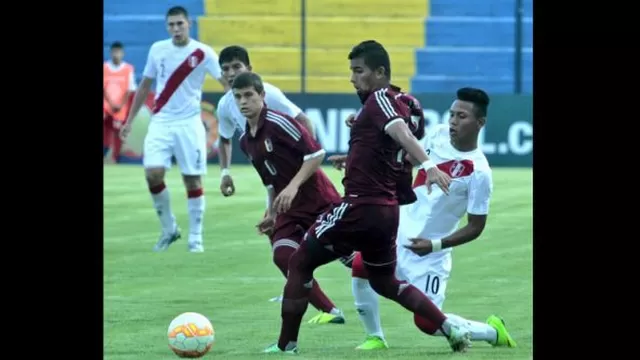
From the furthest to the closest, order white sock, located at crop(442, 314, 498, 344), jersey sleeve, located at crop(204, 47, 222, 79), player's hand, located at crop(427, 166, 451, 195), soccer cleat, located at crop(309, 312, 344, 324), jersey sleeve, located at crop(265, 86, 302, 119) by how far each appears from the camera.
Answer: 1. jersey sleeve, located at crop(204, 47, 222, 79)
2. jersey sleeve, located at crop(265, 86, 302, 119)
3. soccer cleat, located at crop(309, 312, 344, 324)
4. white sock, located at crop(442, 314, 498, 344)
5. player's hand, located at crop(427, 166, 451, 195)

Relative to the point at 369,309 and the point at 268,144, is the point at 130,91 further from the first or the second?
the point at 369,309

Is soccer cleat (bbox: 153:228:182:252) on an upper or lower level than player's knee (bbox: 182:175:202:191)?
lower

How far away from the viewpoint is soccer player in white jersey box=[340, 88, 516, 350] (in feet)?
29.4

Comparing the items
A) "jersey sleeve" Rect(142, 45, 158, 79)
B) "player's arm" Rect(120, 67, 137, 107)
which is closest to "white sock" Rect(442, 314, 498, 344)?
"jersey sleeve" Rect(142, 45, 158, 79)

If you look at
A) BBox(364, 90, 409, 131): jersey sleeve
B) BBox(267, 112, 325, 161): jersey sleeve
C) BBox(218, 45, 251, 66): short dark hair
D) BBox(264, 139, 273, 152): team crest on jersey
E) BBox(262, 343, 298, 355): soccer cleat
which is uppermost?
BBox(218, 45, 251, 66): short dark hair

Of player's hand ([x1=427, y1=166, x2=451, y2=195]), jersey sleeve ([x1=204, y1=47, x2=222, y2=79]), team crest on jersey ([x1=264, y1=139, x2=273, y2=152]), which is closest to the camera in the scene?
player's hand ([x1=427, y1=166, x2=451, y2=195])

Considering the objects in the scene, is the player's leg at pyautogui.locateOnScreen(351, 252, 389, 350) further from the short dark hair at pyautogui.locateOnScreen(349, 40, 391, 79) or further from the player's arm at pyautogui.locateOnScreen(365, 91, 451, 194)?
the short dark hair at pyautogui.locateOnScreen(349, 40, 391, 79)

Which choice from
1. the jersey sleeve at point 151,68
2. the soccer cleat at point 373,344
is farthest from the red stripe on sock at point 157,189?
the soccer cleat at point 373,344

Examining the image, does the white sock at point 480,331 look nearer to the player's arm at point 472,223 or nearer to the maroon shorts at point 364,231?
the player's arm at point 472,223

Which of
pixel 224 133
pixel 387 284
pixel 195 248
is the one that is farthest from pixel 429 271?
pixel 195 248

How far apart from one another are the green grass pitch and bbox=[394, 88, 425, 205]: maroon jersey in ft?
2.96

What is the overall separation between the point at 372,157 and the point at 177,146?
24.3 ft

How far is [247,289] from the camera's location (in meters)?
12.3
